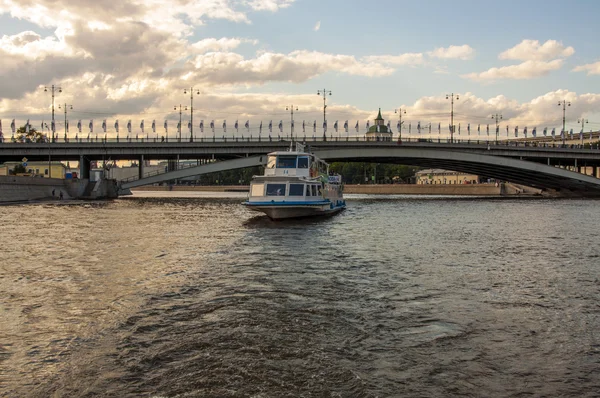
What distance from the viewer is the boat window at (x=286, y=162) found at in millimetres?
38219

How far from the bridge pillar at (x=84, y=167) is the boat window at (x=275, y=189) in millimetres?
54190

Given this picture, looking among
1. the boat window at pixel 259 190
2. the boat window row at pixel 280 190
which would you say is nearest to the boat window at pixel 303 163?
the boat window row at pixel 280 190

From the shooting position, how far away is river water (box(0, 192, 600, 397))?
7.37 metres

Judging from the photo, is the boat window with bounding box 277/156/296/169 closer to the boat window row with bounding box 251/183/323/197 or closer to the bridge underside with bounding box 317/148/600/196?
the boat window row with bounding box 251/183/323/197

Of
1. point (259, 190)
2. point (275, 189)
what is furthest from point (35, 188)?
point (275, 189)

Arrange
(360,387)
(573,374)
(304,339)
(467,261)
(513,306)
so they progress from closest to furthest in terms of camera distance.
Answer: (360,387) → (573,374) → (304,339) → (513,306) → (467,261)

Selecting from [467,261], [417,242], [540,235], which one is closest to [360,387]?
[467,261]

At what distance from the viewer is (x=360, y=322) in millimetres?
10266

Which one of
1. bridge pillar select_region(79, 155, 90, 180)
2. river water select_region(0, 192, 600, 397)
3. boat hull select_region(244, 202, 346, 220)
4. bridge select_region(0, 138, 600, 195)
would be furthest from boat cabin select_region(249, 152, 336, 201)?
bridge pillar select_region(79, 155, 90, 180)

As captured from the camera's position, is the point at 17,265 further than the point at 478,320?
Yes

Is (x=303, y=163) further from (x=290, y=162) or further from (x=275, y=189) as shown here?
(x=275, y=189)

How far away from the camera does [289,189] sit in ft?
118

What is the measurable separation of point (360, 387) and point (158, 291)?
687 centimetres

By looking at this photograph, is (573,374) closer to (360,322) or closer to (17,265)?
(360,322)
